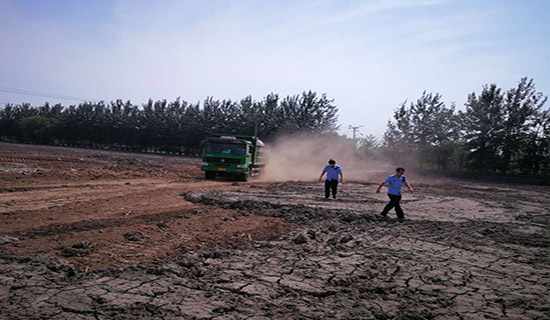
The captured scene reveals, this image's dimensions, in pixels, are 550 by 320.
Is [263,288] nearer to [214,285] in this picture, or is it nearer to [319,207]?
[214,285]

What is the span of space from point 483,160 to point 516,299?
4138cm

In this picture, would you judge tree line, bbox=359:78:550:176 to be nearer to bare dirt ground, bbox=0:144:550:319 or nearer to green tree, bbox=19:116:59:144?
bare dirt ground, bbox=0:144:550:319

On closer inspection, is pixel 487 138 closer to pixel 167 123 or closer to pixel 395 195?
pixel 395 195

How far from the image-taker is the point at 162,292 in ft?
14.1

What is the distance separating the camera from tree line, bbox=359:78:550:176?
38738 mm

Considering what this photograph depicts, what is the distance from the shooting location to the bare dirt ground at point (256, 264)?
408cm

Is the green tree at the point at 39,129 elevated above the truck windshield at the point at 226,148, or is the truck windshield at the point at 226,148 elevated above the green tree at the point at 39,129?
the green tree at the point at 39,129

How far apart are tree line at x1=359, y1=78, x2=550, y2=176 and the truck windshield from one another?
102 ft

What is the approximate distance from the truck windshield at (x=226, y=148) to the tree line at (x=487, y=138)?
3094 cm

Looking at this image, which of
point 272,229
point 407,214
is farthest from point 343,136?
point 272,229

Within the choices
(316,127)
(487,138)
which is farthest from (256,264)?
(316,127)

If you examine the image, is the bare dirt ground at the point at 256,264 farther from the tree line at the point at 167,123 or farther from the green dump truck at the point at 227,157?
the tree line at the point at 167,123

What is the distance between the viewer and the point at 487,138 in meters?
40.7

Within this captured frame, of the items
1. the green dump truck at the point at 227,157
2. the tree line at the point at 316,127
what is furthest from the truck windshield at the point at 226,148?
the tree line at the point at 316,127
